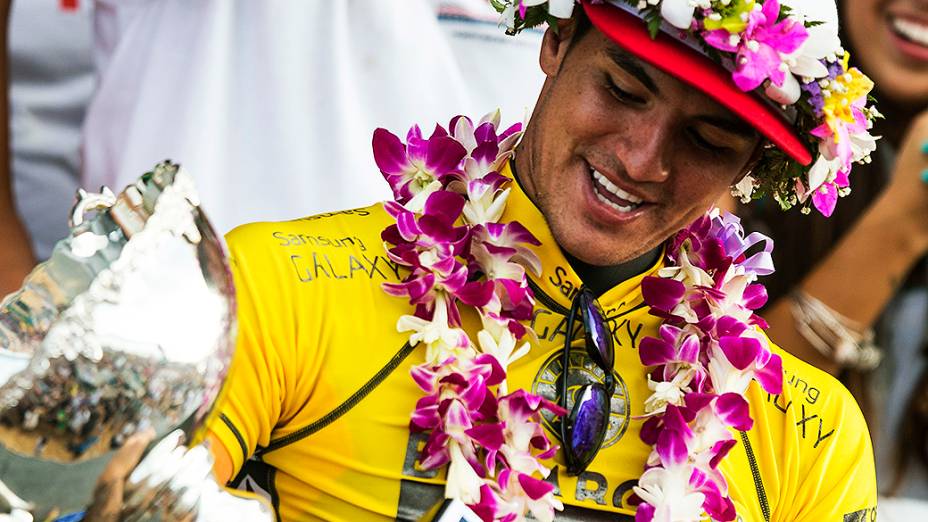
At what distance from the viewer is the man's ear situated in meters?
2.17

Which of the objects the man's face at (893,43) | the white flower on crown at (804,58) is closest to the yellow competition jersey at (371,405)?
the white flower on crown at (804,58)

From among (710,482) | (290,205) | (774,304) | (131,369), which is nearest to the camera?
(131,369)

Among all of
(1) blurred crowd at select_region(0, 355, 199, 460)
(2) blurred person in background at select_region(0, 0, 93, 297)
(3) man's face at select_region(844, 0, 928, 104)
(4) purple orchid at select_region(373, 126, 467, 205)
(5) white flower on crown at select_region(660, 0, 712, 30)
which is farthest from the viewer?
(3) man's face at select_region(844, 0, 928, 104)

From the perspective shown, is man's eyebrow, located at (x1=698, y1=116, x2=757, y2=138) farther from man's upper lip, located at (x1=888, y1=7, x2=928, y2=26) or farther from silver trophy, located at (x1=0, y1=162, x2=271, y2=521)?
man's upper lip, located at (x1=888, y1=7, x2=928, y2=26)

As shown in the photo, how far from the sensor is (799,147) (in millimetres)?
2047

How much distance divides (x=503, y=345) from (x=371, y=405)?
0.75 ft

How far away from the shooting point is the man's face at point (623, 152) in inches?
79.3

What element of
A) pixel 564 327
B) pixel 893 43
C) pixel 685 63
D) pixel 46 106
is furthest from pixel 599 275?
pixel 893 43

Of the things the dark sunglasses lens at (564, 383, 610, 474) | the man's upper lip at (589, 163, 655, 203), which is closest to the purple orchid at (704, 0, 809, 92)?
the man's upper lip at (589, 163, 655, 203)

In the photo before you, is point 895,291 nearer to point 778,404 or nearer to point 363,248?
point 778,404

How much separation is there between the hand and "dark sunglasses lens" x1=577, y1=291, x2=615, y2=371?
0.99m

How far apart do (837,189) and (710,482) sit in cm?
59

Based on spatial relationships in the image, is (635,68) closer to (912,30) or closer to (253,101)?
(253,101)

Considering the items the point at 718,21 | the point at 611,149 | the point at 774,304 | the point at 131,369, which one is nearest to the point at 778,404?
the point at 611,149
